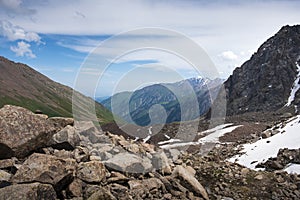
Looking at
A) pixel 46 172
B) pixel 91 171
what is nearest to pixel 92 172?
pixel 91 171

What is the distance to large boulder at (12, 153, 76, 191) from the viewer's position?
997 cm

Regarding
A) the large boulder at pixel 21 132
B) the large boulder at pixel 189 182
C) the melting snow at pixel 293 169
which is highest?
the large boulder at pixel 21 132

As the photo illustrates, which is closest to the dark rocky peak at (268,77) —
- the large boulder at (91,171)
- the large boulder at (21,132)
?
the large boulder at (91,171)

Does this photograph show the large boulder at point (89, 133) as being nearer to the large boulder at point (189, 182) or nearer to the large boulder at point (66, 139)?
the large boulder at point (66, 139)

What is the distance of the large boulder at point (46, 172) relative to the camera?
997 centimetres

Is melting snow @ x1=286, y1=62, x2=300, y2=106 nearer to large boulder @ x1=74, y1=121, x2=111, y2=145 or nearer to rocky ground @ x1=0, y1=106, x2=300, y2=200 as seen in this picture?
rocky ground @ x1=0, y1=106, x2=300, y2=200

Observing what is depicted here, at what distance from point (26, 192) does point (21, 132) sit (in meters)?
3.42

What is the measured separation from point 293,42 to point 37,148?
153410 mm

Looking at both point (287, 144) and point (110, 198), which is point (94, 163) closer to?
point (110, 198)

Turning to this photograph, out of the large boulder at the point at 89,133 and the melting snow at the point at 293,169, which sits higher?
the large boulder at the point at 89,133

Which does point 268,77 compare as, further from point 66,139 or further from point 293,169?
point 66,139

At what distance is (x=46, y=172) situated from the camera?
33.5 ft

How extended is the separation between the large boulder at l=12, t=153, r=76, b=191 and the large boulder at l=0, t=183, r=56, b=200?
58 centimetres

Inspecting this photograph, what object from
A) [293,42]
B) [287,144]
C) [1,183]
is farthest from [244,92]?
[1,183]
